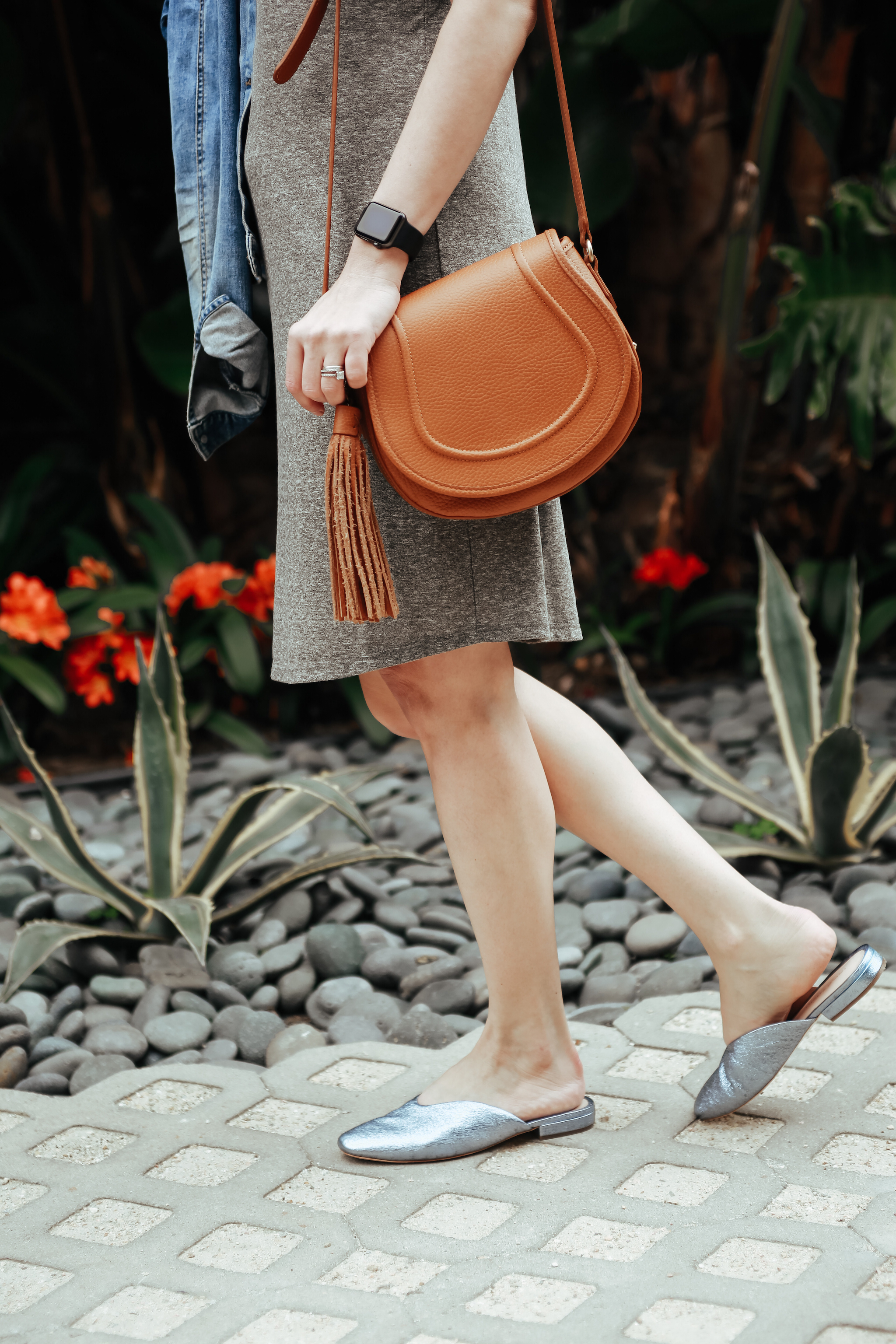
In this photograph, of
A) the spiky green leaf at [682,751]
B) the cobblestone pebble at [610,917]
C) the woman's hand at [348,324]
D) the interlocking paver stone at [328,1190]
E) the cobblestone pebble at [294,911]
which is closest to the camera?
the woman's hand at [348,324]

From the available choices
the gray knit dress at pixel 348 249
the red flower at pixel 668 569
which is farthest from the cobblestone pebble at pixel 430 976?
the red flower at pixel 668 569

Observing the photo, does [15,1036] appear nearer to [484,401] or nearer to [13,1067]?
[13,1067]

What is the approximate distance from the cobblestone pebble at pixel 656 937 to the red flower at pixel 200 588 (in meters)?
1.76

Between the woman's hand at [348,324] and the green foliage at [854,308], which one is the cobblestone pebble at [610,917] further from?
the green foliage at [854,308]

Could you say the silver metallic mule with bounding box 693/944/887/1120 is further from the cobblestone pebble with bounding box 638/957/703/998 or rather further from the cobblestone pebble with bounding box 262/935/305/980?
the cobblestone pebble with bounding box 262/935/305/980

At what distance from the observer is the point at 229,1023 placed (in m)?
2.02

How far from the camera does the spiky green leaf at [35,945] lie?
1.97 meters

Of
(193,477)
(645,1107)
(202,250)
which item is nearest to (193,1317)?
(645,1107)

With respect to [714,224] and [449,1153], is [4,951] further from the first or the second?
[714,224]

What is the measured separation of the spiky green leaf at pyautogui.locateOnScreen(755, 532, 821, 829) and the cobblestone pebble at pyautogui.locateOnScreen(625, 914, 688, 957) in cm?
47

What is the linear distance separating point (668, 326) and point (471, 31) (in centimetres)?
351

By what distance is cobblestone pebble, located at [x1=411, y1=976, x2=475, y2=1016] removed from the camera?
2.02m

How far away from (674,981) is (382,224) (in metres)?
1.26

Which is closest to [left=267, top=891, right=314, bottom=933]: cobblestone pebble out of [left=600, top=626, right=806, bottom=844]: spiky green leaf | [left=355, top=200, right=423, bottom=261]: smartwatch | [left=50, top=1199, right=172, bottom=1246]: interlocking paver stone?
[left=600, top=626, right=806, bottom=844]: spiky green leaf
